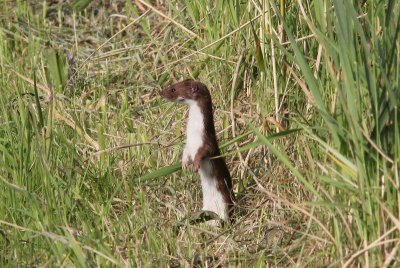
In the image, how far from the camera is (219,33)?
605 cm

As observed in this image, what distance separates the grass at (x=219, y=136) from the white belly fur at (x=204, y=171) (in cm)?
11

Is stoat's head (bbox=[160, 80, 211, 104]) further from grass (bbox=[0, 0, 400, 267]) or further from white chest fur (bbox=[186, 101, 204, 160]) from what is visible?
grass (bbox=[0, 0, 400, 267])

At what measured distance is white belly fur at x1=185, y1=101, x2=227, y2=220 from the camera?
16.8 feet

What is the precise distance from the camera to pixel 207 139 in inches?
203

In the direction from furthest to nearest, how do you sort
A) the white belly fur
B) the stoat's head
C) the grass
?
the stoat's head, the white belly fur, the grass

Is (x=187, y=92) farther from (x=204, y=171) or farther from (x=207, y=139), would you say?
(x=204, y=171)

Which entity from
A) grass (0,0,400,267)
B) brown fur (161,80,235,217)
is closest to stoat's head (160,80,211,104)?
brown fur (161,80,235,217)

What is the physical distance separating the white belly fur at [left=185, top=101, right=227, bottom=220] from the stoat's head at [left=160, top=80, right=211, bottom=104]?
3 centimetres

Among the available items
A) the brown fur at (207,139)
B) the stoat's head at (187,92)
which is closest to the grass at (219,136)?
the brown fur at (207,139)

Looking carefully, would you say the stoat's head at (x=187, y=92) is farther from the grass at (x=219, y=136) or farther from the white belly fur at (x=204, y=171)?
the grass at (x=219, y=136)

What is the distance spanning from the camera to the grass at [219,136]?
4074 millimetres

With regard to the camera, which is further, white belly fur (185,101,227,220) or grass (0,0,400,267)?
white belly fur (185,101,227,220)

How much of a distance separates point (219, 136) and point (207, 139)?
0.59m

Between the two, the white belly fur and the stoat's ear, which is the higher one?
the stoat's ear
